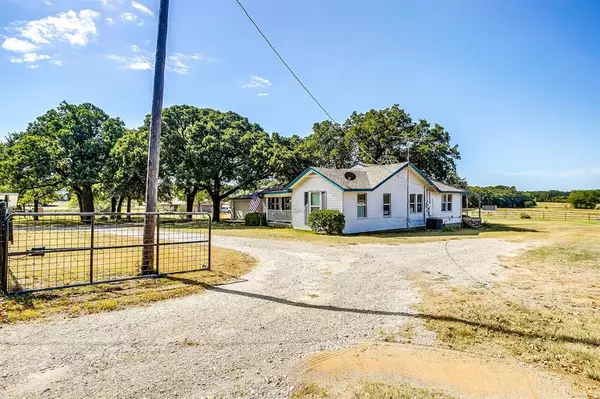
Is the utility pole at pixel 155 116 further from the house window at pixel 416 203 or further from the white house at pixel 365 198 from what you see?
the house window at pixel 416 203

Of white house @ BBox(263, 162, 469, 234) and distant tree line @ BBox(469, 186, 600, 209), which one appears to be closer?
white house @ BBox(263, 162, 469, 234)

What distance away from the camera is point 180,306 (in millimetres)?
5531

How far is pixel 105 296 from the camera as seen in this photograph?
5.93 meters

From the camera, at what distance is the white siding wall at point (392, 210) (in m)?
19.7

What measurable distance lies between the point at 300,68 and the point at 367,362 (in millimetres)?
11901

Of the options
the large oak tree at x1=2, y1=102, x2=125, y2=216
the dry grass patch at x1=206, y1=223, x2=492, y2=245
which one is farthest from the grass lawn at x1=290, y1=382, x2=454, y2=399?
the large oak tree at x1=2, y1=102, x2=125, y2=216

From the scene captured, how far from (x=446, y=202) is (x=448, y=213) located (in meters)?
0.87

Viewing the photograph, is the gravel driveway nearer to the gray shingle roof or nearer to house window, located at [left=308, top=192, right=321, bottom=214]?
the gray shingle roof

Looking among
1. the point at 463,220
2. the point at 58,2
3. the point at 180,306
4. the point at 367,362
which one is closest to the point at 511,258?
the point at 367,362

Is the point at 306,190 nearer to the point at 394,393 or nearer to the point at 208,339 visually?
the point at 208,339

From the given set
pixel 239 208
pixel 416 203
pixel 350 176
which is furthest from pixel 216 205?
pixel 416 203

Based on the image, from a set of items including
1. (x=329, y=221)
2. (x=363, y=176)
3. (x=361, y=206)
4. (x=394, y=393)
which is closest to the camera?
(x=394, y=393)

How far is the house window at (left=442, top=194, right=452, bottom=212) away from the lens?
26172 mm

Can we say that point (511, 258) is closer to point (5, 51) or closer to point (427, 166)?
point (5, 51)
